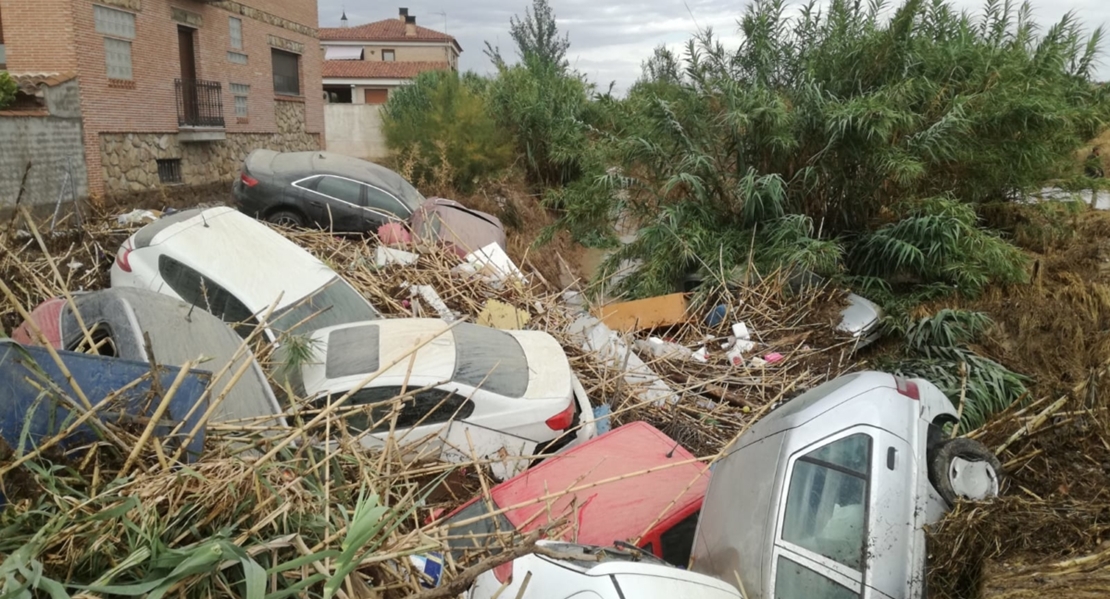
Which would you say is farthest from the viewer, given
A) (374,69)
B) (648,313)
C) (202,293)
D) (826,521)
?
(374,69)

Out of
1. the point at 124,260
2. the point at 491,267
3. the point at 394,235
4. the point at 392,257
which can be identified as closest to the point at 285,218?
the point at 394,235

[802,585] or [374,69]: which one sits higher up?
[374,69]

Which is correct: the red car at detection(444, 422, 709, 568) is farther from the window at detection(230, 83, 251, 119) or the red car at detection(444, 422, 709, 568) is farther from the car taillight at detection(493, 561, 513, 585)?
the window at detection(230, 83, 251, 119)

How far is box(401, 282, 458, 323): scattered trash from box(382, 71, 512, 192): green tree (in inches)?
399

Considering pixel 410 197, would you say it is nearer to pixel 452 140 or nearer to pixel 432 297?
pixel 432 297

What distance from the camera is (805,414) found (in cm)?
374

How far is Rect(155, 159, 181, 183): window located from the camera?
17.3 meters

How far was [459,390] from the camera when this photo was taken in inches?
206

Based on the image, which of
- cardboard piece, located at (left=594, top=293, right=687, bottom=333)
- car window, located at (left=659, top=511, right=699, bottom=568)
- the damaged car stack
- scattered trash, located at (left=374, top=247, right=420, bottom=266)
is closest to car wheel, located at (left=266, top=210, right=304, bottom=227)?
scattered trash, located at (left=374, top=247, right=420, bottom=266)

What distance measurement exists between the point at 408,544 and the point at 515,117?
1883cm

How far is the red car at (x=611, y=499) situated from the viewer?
4027 millimetres

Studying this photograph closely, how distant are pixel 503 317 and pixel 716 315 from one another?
2.63 metres

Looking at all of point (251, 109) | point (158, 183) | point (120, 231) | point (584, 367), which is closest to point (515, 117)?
point (251, 109)

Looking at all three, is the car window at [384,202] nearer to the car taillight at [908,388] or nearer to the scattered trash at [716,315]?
the scattered trash at [716,315]
